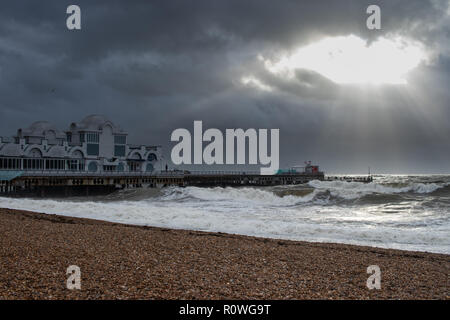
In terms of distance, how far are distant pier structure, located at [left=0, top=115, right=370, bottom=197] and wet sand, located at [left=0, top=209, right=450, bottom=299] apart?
103 ft

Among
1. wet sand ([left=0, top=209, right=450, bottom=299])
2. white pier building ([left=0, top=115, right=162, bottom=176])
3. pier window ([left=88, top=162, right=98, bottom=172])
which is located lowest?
wet sand ([left=0, top=209, right=450, bottom=299])

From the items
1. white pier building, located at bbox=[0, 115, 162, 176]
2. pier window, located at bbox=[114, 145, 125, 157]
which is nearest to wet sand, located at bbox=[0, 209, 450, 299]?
white pier building, located at bbox=[0, 115, 162, 176]

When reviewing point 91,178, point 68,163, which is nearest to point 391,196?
point 91,178

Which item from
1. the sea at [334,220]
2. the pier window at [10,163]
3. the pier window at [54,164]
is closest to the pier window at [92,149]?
the pier window at [54,164]

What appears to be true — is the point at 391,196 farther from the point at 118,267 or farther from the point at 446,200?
the point at 118,267

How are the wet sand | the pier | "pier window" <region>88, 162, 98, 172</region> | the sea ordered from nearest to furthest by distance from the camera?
the wet sand, the sea, the pier, "pier window" <region>88, 162, 98, 172</region>

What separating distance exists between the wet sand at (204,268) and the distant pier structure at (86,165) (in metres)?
31.3

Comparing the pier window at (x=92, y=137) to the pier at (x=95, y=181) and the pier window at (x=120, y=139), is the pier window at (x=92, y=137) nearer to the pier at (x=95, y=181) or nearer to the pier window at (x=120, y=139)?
the pier window at (x=120, y=139)

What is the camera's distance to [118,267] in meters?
6.90

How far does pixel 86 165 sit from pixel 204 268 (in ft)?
163

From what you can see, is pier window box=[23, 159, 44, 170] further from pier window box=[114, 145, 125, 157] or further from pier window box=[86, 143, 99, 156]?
pier window box=[114, 145, 125, 157]

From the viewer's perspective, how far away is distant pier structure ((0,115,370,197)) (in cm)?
4003

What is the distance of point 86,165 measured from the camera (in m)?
53.4
